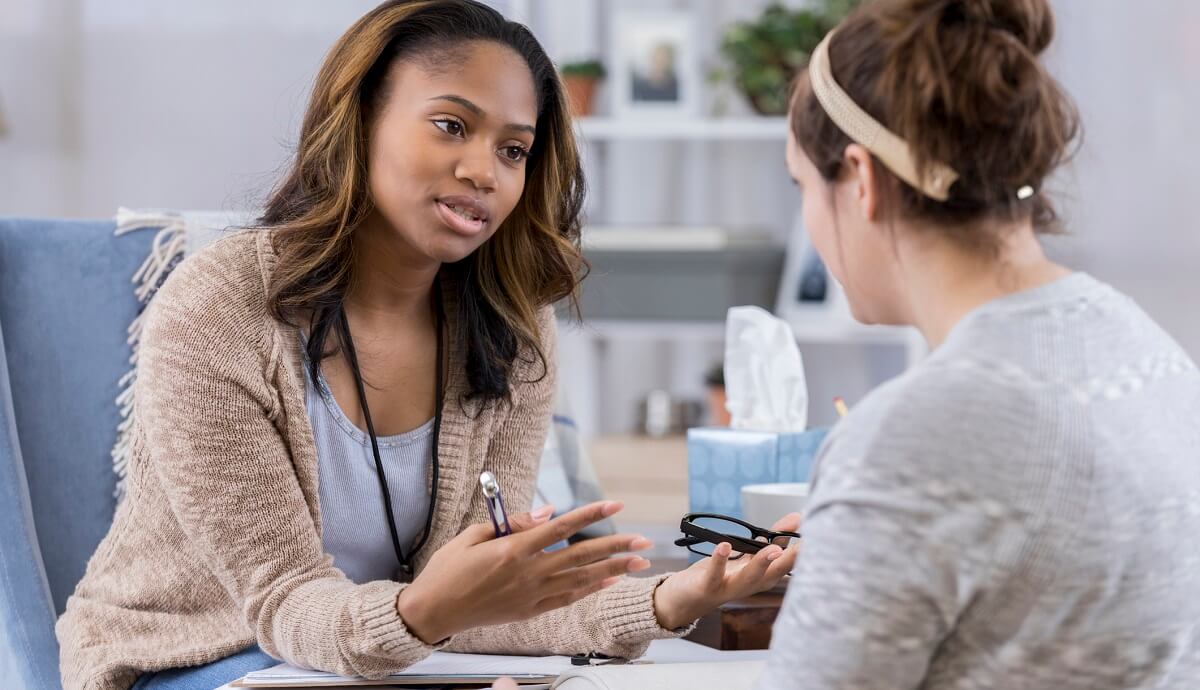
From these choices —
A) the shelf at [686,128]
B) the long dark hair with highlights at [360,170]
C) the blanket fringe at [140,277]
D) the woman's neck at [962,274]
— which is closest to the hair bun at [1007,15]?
the woman's neck at [962,274]

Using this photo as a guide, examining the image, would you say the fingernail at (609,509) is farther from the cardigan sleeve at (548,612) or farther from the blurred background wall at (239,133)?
the blurred background wall at (239,133)

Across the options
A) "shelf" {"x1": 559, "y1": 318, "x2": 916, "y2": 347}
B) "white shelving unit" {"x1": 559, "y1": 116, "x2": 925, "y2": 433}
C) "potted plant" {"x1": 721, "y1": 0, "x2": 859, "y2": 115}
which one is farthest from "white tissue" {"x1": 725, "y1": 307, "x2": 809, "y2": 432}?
"potted plant" {"x1": 721, "y1": 0, "x2": 859, "y2": 115}

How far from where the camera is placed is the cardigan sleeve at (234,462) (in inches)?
44.1

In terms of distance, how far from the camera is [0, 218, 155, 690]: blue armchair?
142cm

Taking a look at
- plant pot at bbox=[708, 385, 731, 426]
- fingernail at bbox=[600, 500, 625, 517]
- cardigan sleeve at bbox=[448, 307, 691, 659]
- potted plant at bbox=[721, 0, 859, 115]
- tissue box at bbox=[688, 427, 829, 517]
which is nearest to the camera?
fingernail at bbox=[600, 500, 625, 517]

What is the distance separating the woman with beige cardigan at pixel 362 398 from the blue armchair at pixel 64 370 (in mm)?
151

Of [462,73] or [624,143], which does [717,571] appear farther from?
[624,143]

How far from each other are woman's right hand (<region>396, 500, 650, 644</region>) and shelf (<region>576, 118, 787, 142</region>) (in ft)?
6.08

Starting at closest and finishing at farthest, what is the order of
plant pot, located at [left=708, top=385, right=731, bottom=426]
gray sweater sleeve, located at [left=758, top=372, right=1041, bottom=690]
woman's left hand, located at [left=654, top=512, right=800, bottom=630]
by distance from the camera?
gray sweater sleeve, located at [left=758, top=372, right=1041, bottom=690], woman's left hand, located at [left=654, top=512, right=800, bottom=630], plant pot, located at [left=708, top=385, right=731, bottom=426]

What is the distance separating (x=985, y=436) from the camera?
672mm

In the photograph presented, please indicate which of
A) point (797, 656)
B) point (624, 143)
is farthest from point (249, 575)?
point (624, 143)

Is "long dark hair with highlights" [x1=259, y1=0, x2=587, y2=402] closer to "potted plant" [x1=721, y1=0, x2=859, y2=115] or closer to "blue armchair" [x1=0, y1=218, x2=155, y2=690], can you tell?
"blue armchair" [x1=0, y1=218, x2=155, y2=690]

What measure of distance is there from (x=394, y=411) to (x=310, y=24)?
1.96 m

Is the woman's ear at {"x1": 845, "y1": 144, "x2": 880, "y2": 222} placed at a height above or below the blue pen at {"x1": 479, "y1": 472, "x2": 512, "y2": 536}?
above
